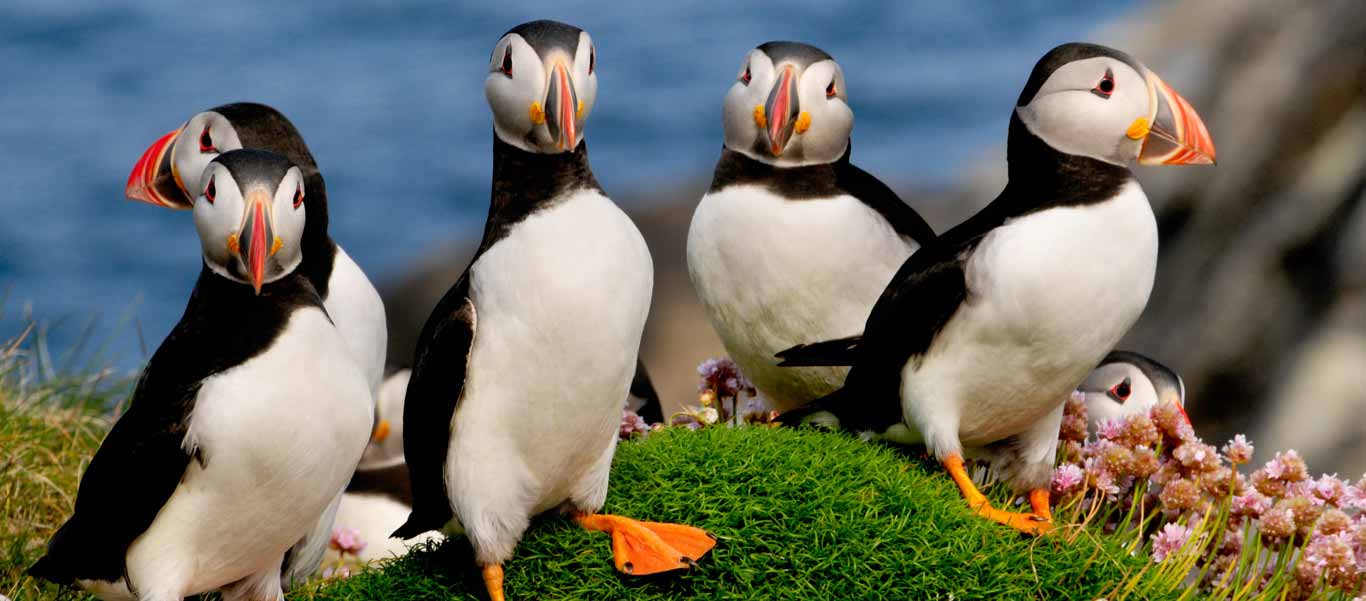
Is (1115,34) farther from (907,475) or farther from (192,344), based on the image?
(192,344)

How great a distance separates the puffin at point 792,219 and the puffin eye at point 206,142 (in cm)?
138

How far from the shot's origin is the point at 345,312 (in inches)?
163

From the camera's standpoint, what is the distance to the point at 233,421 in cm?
324

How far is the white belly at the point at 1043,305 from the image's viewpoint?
3.85 m

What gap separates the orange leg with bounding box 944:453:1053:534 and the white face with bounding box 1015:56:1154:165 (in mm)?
853

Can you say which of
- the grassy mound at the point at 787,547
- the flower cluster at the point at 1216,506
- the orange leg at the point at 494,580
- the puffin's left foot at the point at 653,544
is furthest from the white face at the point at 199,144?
the flower cluster at the point at 1216,506

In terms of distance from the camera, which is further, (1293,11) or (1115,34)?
(1115,34)

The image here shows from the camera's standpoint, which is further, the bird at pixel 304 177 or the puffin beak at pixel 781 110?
the puffin beak at pixel 781 110

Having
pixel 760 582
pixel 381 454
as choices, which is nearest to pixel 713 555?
pixel 760 582

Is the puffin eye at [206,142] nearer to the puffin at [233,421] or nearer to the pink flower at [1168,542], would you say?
the puffin at [233,421]

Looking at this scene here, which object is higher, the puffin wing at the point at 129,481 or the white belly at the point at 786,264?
the white belly at the point at 786,264

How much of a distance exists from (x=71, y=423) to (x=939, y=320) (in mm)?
3467

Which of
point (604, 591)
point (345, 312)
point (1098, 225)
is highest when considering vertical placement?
point (1098, 225)

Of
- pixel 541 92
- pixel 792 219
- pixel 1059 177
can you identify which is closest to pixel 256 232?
pixel 541 92
